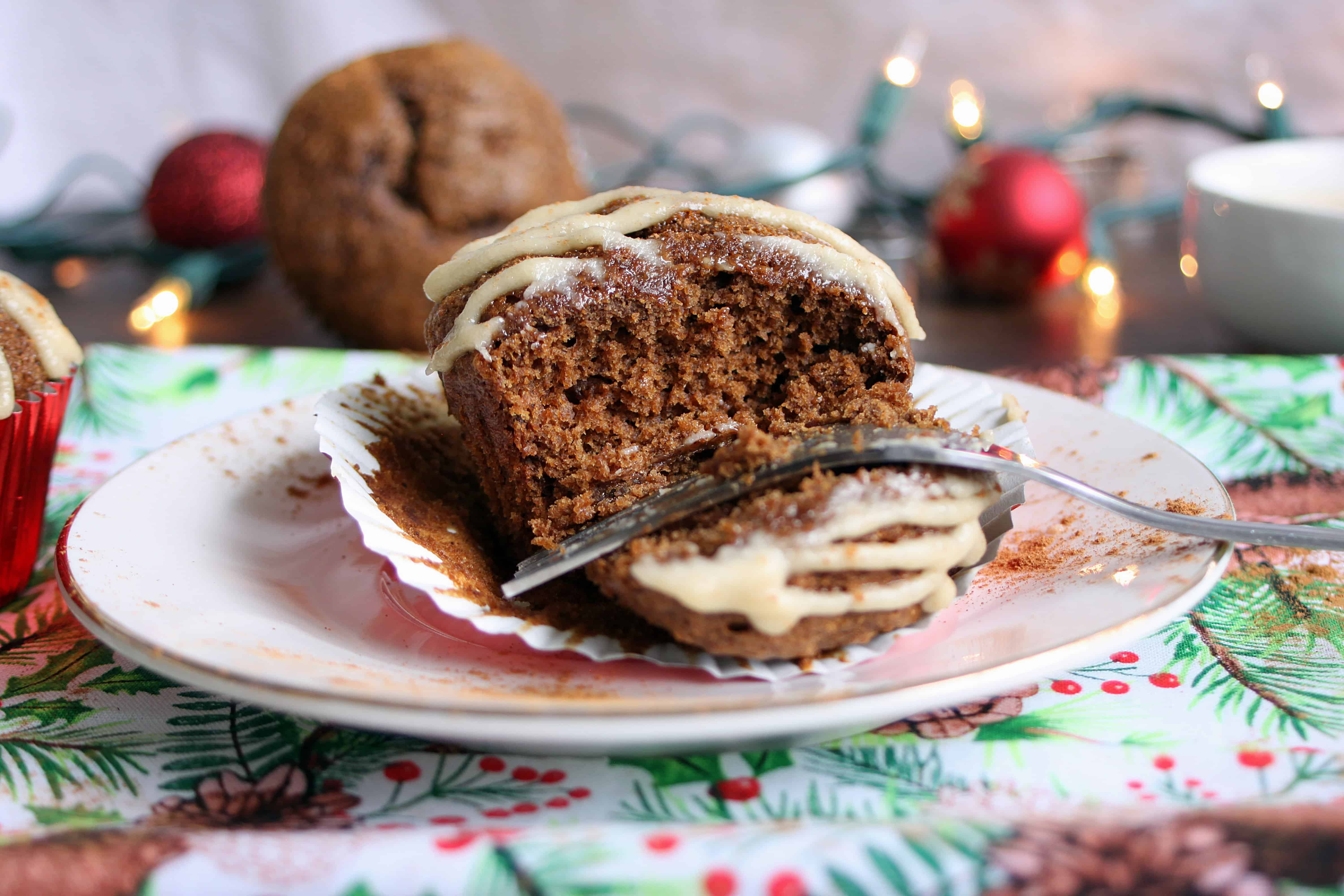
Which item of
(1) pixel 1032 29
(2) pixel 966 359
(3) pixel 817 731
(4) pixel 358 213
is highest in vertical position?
(1) pixel 1032 29

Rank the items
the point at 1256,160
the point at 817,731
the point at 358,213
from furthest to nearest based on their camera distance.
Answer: the point at 1256,160
the point at 358,213
the point at 817,731

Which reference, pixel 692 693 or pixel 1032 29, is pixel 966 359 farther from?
pixel 1032 29

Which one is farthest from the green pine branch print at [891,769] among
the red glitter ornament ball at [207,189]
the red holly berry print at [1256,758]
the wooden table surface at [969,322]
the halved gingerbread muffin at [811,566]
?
the red glitter ornament ball at [207,189]

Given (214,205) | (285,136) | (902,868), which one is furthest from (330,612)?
(214,205)

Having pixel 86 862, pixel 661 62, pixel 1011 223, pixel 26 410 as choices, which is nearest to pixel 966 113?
pixel 1011 223

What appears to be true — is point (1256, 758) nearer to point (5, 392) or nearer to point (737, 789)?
point (737, 789)

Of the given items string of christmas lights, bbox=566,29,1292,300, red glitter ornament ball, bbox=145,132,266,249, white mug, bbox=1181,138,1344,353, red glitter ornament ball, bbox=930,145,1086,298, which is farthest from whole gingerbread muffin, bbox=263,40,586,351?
white mug, bbox=1181,138,1344,353

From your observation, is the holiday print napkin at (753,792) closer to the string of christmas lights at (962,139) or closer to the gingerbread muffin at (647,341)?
the gingerbread muffin at (647,341)
